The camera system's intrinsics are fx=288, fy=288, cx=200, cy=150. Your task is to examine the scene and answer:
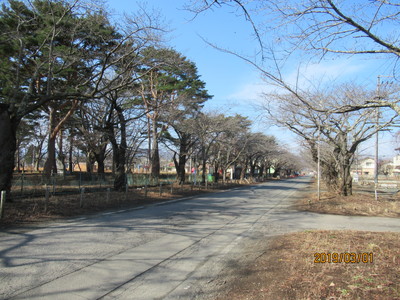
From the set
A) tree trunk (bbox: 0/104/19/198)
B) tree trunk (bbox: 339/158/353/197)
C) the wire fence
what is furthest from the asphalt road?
tree trunk (bbox: 339/158/353/197)

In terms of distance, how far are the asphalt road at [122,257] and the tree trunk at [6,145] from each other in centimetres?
332

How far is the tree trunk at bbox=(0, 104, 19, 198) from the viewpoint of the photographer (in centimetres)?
1051

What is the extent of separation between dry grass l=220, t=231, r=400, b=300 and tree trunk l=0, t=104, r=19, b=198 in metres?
9.73

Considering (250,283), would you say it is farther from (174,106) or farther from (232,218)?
(174,106)

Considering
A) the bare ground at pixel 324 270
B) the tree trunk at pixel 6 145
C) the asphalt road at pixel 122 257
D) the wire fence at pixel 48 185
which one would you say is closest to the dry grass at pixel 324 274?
the bare ground at pixel 324 270

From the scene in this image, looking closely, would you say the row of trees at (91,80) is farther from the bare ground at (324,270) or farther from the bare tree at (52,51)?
the bare ground at (324,270)

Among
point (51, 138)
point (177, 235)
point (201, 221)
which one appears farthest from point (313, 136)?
point (51, 138)

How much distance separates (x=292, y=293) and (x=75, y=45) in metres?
14.9

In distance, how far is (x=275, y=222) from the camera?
35.3 ft

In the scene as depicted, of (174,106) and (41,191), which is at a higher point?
(174,106)

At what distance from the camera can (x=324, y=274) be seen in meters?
4.16
